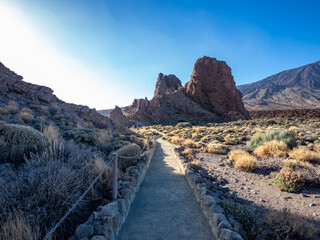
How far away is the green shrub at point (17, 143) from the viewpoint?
4551 millimetres

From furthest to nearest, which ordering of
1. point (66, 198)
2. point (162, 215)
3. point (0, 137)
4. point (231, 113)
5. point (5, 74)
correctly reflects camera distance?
point (231, 113) < point (5, 74) < point (0, 137) < point (162, 215) < point (66, 198)

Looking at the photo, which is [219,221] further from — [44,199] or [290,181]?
[290,181]

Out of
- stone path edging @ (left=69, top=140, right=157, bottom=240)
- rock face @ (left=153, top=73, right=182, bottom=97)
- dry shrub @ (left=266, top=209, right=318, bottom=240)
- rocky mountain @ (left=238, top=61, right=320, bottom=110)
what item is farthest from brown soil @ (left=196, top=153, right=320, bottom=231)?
rocky mountain @ (left=238, top=61, right=320, bottom=110)

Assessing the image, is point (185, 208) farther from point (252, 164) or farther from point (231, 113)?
point (231, 113)

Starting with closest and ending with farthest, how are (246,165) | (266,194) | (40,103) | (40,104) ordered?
(266,194) → (246,165) → (40,104) → (40,103)

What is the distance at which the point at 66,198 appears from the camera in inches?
121

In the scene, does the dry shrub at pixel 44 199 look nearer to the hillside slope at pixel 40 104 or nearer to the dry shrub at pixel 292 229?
the dry shrub at pixel 292 229

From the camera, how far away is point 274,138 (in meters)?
10.6

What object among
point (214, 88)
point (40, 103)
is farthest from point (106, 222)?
point (214, 88)

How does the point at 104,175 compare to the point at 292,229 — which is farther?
the point at 104,175

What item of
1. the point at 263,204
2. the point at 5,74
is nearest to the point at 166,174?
the point at 263,204

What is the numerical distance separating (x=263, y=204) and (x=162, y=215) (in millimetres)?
2904

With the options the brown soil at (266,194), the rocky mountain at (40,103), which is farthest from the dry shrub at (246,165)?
the rocky mountain at (40,103)

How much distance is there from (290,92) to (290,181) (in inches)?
5859
